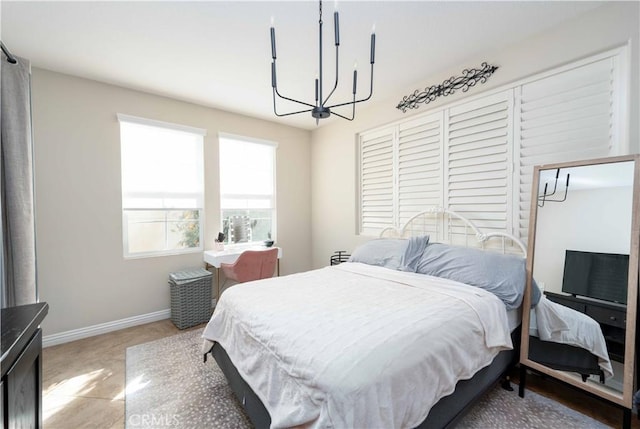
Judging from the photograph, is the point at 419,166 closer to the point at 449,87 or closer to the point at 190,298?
the point at 449,87

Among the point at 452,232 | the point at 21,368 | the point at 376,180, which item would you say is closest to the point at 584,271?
the point at 452,232

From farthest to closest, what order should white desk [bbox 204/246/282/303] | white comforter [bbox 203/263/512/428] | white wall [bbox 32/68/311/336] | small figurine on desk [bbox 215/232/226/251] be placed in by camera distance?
small figurine on desk [bbox 215/232/226/251], white desk [bbox 204/246/282/303], white wall [bbox 32/68/311/336], white comforter [bbox 203/263/512/428]

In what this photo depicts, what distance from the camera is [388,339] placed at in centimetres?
124

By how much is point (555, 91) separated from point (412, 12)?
129 cm

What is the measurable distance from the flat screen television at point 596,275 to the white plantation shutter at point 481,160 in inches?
21.7

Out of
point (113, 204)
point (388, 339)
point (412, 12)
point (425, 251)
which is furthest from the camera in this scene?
point (113, 204)

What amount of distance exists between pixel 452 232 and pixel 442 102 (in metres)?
1.33

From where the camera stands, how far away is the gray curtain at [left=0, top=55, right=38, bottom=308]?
1.89 meters

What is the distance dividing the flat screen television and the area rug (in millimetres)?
761

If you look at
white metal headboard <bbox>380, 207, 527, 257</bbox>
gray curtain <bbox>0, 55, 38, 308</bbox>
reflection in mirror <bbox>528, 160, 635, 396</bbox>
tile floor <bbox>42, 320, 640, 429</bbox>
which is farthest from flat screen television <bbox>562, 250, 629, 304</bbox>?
gray curtain <bbox>0, 55, 38, 308</bbox>

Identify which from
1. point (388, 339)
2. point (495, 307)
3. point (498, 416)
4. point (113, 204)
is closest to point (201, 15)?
point (113, 204)

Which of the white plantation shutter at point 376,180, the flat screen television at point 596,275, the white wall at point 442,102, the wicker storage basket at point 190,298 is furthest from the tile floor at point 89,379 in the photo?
the flat screen television at point 596,275

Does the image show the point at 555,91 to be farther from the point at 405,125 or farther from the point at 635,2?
the point at 405,125

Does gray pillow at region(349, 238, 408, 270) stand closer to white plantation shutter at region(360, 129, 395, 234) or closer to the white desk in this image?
white plantation shutter at region(360, 129, 395, 234)
